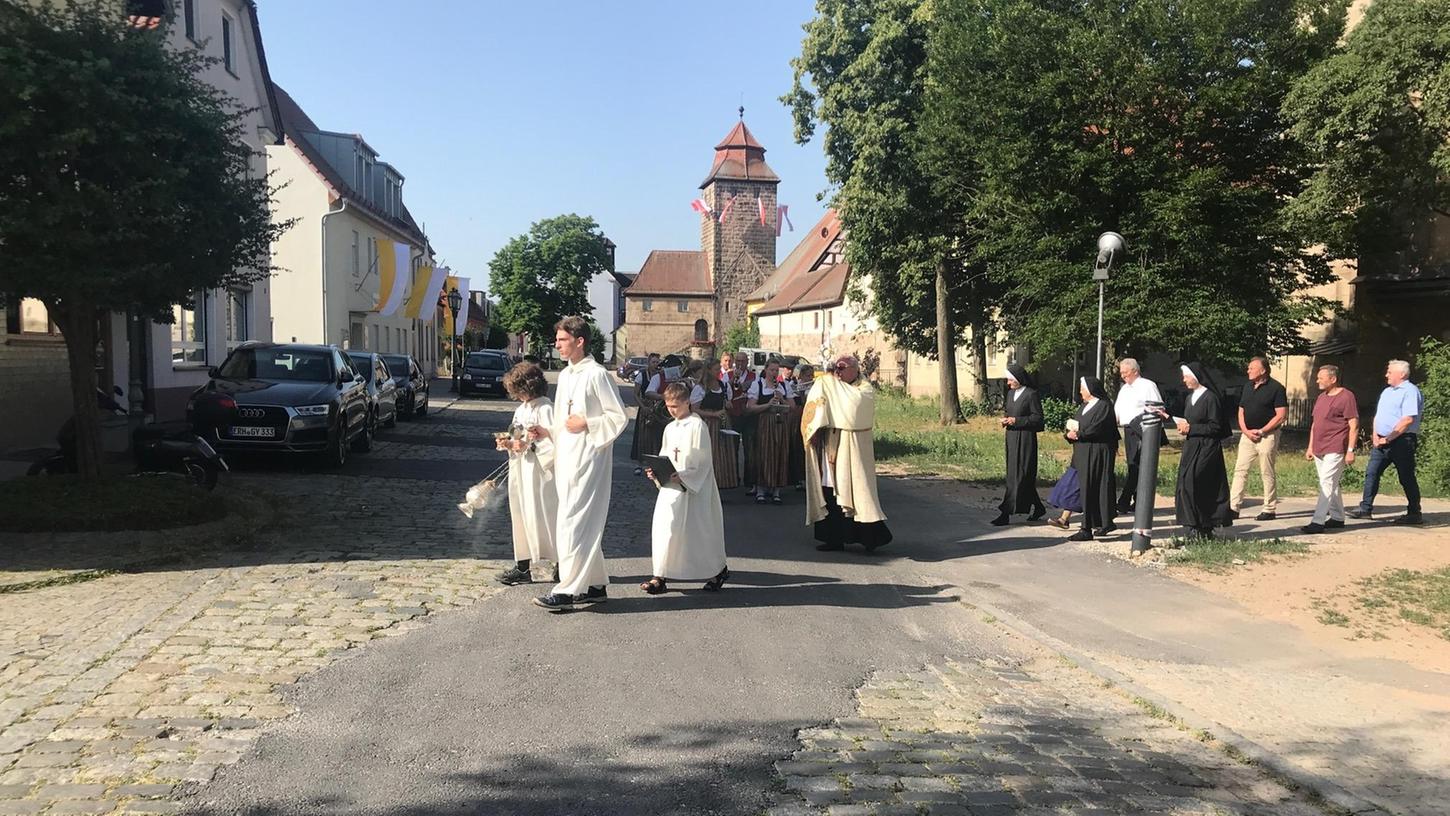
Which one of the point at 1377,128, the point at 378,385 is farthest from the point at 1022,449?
the point at 378,385

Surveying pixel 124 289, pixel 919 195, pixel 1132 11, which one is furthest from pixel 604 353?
pixel 124 289

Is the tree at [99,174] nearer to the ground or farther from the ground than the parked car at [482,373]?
farther from the ground

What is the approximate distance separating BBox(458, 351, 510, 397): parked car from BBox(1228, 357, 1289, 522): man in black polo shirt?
2775cm

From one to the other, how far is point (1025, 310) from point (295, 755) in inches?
860

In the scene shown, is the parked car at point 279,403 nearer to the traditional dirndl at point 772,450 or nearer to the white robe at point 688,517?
the traditional dirndl at point 772,450

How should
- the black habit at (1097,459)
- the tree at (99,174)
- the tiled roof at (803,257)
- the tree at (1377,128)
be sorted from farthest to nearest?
the tiled roof at (803,257) → the tree at (1377,128) → the black habit at (1097,459) → the tree at (99,174)

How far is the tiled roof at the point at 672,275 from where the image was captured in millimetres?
94625

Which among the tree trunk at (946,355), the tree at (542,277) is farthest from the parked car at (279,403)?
the tree at (542,277)

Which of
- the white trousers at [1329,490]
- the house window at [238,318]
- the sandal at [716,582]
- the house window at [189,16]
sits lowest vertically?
the sandal at [716,582]

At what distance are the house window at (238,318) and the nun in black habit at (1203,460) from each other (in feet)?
64.6

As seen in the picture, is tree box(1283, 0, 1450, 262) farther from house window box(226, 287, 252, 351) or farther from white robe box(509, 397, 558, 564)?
house window box(226, 287, 252, 351)

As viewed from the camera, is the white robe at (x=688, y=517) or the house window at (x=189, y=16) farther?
the house window at (x=189, y=16)

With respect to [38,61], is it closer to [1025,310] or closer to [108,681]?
[108,681]

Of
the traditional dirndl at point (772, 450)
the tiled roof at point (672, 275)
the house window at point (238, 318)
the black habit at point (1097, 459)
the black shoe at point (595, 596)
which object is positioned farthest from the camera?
the tiled roof at point (672, 275)
